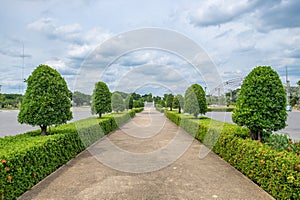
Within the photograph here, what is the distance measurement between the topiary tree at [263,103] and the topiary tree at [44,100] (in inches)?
204

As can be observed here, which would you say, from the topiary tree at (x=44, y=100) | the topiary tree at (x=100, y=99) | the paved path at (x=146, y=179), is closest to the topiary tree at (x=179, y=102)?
the topiary tree at (x=100, y=99)

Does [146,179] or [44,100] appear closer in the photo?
[146,179]

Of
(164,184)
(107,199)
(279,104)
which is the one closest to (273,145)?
(279,104)

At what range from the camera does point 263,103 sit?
20.7ft

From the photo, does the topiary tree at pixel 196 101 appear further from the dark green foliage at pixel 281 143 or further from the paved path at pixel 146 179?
the dark green foliage at pixel 281 143

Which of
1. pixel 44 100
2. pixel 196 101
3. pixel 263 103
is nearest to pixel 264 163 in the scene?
pixel 263 103

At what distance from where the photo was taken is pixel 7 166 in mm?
3814

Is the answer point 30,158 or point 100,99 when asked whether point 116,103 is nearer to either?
point 100,99

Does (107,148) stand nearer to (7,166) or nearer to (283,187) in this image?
(7,166)

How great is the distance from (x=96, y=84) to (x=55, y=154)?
385 inches

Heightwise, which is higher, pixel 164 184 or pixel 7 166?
pixel 7 166

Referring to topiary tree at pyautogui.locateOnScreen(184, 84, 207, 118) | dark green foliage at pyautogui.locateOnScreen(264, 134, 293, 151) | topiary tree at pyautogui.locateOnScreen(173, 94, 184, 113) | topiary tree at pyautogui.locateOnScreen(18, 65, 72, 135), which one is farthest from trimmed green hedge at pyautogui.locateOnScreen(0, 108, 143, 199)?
topiary tree at pyautogui.locateOnScreen(173, 94, 184, 113)

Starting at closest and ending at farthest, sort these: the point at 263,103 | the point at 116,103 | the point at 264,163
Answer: the point at 264,163 < the point at 263,103 < the point at 116,103

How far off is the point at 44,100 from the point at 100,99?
332 inches
